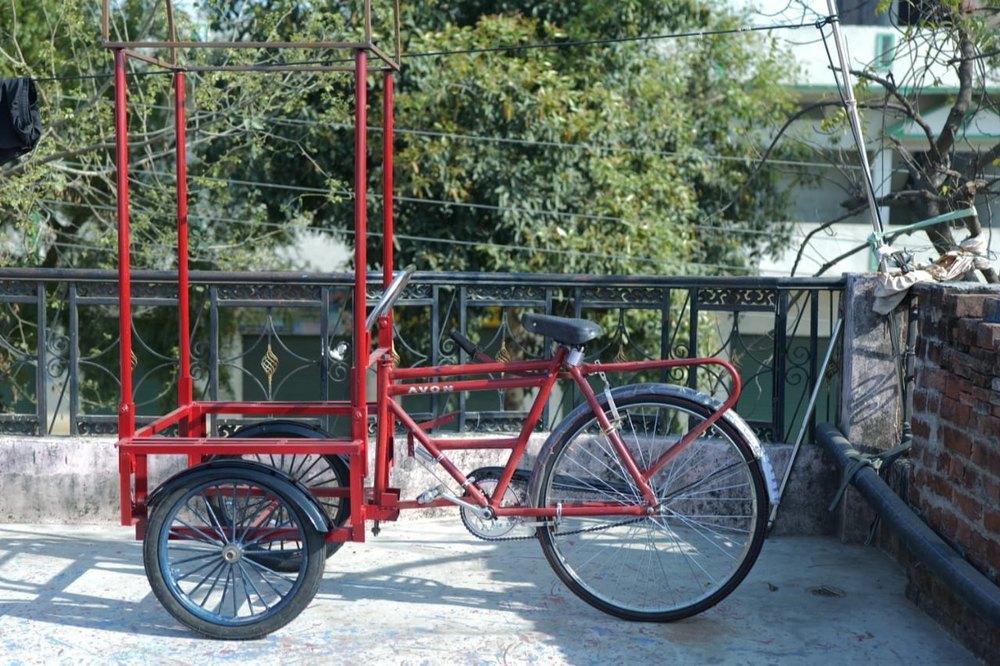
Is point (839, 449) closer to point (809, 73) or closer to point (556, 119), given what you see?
point (556, 119)

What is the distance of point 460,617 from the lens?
4.61 metres

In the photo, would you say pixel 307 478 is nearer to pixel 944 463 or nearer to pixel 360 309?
pixel 360 309

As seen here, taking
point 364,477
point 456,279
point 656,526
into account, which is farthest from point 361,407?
point 456,279

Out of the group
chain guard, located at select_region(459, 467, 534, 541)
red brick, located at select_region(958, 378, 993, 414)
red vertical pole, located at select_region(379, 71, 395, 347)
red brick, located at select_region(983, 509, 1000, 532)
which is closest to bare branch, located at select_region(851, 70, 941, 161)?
red brick, located at select_region(958, 378, 993, 414)

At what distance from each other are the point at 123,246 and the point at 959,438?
328cm

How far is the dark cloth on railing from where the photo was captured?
4926 mm

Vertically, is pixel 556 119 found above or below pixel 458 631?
above

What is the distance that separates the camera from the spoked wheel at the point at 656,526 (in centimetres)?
454

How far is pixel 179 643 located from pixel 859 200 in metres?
5.75

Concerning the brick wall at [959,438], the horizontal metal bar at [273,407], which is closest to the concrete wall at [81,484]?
the brick wall at [959,438]

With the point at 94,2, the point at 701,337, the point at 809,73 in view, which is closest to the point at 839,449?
the point at 701,337

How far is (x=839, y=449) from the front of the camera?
17.5 feet

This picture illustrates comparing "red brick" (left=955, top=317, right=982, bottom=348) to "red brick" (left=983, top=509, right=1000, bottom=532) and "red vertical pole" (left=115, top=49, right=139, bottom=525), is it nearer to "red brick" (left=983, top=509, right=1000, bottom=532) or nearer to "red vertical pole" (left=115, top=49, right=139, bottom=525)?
"red brick" (left=983, top=509, right=1000, bottom=532)

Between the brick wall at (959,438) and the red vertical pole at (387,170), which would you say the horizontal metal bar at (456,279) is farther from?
the brick wall at (959,438)
